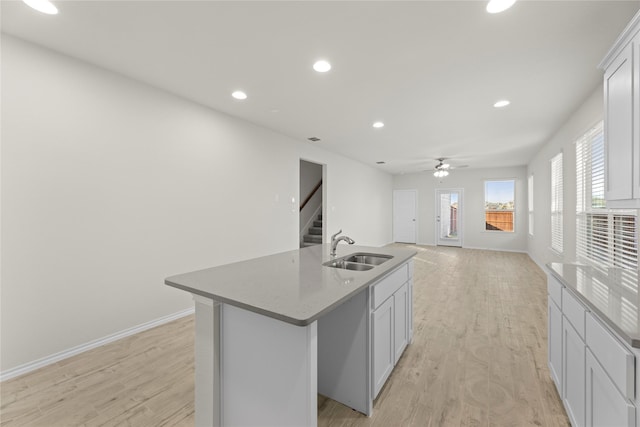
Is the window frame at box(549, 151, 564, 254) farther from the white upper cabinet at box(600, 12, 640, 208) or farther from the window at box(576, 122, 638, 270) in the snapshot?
the white upper cabinet at box(600, 12, 640, 208)

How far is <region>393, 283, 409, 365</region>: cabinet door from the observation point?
2.10m

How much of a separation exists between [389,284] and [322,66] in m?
1.99

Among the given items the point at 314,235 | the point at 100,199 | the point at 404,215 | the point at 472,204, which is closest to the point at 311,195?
the point at 314,235

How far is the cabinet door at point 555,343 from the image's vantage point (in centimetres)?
171

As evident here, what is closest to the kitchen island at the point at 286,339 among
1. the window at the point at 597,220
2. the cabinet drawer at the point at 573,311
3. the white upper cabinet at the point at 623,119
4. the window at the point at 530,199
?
the cabinet drawer at the point at 573,311

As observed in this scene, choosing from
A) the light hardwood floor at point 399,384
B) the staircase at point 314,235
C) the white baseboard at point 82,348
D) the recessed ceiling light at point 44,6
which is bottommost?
the light hardwood floor at point 399,384

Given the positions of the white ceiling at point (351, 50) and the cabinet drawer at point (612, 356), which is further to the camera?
the white ceiling at point (351, 50)

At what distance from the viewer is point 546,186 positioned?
5.25m

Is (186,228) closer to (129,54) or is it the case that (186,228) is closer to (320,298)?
(129,54)

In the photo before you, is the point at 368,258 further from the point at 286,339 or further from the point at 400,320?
the point at 286,339

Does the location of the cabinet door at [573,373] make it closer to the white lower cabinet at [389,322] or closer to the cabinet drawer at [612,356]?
the cabinet drawer at [612,356]

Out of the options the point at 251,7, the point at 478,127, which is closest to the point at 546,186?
the point at 478,127

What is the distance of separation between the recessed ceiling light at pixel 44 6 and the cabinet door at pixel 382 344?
2.90 m

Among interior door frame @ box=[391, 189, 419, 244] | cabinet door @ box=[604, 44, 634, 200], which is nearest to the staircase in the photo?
interior door frame @ box=[391, 189, 419, 244]
